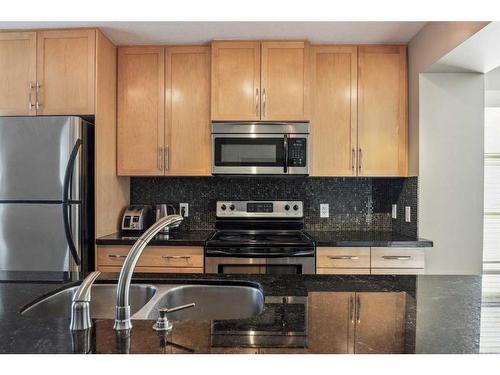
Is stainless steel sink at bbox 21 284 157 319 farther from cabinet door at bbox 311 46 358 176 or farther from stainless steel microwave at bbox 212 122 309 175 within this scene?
cabinet door at bbox 311 46 358 176

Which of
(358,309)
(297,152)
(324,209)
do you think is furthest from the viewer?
(324,209)

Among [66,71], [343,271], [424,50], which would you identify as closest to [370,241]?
[343,271]

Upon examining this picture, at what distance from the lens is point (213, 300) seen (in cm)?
147

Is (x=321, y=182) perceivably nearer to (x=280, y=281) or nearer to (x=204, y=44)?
(x=204, y=44)

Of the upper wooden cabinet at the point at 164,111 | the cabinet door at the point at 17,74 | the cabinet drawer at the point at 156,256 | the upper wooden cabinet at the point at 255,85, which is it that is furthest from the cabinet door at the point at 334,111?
the cabinet door at the point at 17,74

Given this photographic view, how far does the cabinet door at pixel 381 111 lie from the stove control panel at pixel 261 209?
63cm

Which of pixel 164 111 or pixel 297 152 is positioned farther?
pixel 164 111

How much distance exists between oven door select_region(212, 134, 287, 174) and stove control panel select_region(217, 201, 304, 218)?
15.9 inches

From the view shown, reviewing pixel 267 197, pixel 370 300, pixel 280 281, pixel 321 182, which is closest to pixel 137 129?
pixel 267 197

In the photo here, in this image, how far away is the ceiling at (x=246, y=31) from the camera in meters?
2.62

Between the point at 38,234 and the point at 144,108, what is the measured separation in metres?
1.19

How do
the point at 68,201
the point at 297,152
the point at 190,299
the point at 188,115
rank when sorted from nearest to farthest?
the point at 190,299 → the point at 68,201 → the point at 297,152 → the point at 188,115

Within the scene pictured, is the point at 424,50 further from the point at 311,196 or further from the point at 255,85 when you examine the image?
the point at 311,196

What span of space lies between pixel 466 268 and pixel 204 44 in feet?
8.31
